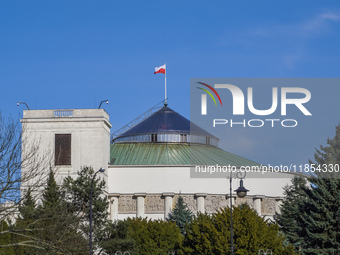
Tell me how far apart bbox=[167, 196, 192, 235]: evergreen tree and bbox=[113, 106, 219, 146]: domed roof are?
20.1m

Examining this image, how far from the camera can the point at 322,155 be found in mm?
75625

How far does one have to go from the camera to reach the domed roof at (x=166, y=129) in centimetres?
11056

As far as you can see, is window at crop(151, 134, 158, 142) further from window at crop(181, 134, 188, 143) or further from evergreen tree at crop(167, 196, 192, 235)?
evergreen tree at crop(167, 196, 192, 235)

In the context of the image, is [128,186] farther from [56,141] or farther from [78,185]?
[78,185]

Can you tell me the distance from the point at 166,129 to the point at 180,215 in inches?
905

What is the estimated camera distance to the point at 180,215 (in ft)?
294

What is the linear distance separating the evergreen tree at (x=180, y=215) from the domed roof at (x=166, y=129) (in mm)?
20062

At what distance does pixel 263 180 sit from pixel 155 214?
14142 millimetres

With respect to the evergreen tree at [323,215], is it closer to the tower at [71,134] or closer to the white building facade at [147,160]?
the white building facade at [147,160]

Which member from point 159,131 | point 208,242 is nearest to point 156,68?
point 159,131

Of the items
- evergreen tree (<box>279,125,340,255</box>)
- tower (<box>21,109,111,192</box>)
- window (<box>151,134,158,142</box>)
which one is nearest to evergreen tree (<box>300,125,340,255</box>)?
evergreen tree (<box>279,125,340,255</box>)

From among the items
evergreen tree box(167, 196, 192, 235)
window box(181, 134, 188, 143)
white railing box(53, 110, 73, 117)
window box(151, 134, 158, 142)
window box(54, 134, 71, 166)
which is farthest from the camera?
window box(181, 134, 188, 143)

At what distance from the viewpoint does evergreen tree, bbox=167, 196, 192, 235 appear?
8888 cm

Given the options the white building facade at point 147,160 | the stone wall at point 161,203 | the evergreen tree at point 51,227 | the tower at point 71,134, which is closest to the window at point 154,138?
the white building facade at point 147,160
